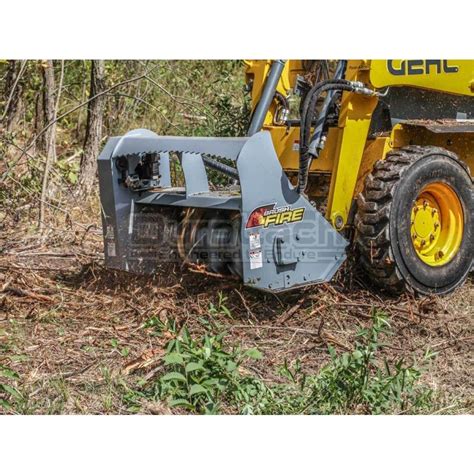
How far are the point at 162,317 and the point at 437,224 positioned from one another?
1989 mm

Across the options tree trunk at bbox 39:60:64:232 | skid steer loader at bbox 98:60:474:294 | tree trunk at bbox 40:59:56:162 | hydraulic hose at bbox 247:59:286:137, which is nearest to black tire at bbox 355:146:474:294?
skid steer loader at bbox 98:60:474:294

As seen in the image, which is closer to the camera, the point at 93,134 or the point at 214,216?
the point at 214,216

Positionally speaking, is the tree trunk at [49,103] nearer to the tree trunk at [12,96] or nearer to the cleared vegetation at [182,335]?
the cleared vegetation at [182,335]

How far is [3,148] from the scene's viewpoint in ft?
27.5

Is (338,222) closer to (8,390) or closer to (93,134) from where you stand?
(8,390)

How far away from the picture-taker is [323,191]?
259 inches

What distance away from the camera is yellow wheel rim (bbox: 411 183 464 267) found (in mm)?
6145

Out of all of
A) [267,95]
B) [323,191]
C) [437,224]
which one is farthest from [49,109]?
[437,224]

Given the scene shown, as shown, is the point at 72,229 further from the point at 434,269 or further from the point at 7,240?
the point at 434,269

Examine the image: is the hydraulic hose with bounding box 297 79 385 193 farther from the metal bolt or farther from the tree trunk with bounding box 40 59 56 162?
the tree trunk with bounding box 40 59 56 162

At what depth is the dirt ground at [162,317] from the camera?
4793 millimetres

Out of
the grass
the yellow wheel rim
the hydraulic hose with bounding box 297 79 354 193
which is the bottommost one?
the grass

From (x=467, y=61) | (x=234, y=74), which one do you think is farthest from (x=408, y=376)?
(x=234, y=74)

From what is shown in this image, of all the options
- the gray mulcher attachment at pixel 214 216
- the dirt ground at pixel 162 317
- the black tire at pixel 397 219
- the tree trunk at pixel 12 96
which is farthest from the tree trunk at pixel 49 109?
the black tire at pixel 397 219
